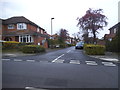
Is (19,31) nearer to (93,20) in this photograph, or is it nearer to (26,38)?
(26,38)

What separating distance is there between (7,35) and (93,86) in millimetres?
32079

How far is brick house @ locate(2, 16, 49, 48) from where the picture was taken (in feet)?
109

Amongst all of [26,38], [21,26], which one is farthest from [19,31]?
[26,38]

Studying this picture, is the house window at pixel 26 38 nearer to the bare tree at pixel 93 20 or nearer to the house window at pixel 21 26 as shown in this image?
the house window at pixel 21 26

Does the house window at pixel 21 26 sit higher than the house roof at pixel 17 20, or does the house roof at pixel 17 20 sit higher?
the house roof at pixel 17 20

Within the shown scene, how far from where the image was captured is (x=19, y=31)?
3475 cm

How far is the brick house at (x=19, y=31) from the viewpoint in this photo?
33.2 metres

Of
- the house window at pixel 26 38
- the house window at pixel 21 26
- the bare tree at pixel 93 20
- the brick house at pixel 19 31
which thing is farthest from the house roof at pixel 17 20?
the bare tree at pixel 93 20

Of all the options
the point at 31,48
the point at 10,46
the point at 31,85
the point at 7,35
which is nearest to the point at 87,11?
the point at 31,48

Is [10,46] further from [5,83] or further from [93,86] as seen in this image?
[93,86]

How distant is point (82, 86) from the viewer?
5340mm

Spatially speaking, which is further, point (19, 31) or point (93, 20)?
point (19, 31)

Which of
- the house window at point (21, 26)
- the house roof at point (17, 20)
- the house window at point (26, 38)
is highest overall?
the house roof at point (17, 20)

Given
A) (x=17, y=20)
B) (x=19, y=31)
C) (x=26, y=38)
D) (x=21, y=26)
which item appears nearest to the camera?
(x=26, y=38)
